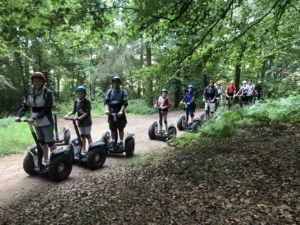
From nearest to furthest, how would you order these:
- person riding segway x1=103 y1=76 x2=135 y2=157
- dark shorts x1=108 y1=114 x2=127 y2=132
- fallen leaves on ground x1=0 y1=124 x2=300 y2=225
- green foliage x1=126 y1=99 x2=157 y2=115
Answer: fallen leaves on ground x1=0 y1=124 x2=300 y2=225 < person riding segway x1=103 y1=76 x2=135 y2=157 < dark shorts x1=108 y1=114 x2=127 y2=132 < green foliage x1=126 y1=99 x2=157 y2=115

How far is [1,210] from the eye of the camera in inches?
150

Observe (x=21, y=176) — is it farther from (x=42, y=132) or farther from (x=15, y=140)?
(x=15, y=140)

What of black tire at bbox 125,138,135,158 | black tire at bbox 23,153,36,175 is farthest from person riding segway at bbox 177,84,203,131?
black tire at bbox 23,153,36,175

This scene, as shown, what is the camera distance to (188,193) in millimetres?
3473

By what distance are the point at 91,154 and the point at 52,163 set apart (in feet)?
3.36

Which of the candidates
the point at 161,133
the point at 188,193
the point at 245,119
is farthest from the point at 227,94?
the point at 188,193

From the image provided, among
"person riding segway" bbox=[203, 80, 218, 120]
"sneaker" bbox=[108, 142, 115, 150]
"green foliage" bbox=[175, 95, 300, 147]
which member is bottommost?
"sneaker" bbox=[108, 142, 115, 150]

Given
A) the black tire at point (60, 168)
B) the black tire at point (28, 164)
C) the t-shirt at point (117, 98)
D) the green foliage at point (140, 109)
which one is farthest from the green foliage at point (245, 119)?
the green foliage at point (140, 109)

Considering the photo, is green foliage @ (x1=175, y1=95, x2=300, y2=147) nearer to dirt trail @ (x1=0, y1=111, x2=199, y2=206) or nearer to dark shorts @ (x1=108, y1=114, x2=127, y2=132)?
dirt trail @ (x1=0, y1=111, x2=199, y2=206)

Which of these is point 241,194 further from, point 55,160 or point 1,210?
point 1,210

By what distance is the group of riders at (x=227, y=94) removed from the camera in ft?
33.2

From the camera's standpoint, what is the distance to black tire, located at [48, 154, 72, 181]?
15.5 feet

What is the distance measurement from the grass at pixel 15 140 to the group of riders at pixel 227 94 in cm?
770

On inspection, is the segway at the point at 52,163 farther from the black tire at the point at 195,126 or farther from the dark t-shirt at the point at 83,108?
the black tire at the point at 195,126
